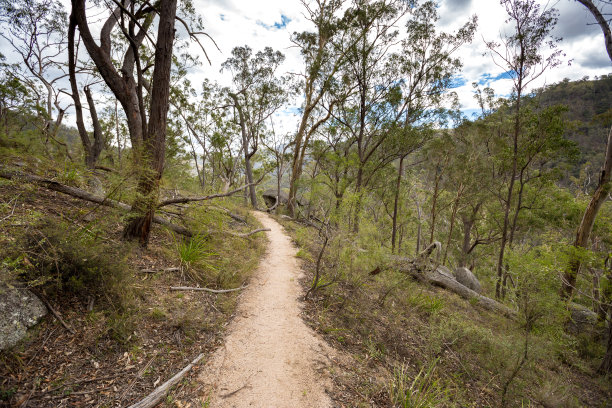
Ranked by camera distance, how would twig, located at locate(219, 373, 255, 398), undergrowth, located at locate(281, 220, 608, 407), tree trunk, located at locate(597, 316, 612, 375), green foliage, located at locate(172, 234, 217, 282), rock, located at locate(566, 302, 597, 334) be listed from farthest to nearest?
rock, located at locate(566, 302, 597, 334), tree trunk, located at locate(597, 316, 612, 375), green foliage, located at locate(172, 234, 217, 282), undergrowth, located at locate(281, 220, 608, 407), twig, located at locate(219, 373, 255, 398)

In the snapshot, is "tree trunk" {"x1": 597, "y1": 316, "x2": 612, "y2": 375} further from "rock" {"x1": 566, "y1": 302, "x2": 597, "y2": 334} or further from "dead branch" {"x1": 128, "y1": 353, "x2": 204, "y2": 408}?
"dead branch" {"x1": 128, "y1": 353, "x2": 204, "y2": 408}

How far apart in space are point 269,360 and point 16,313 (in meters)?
2.49

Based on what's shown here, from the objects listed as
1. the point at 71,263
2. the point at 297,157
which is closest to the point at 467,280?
the point at 297,157

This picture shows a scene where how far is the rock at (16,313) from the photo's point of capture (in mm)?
2062

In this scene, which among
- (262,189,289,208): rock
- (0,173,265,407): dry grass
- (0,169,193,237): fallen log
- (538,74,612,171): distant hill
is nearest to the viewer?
(0,173,265,407): dry grass

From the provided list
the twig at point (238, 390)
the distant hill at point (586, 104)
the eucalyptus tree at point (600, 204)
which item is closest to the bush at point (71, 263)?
the twig at point (238, 390)

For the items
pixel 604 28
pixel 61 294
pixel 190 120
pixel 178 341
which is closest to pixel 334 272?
pixel 178 341

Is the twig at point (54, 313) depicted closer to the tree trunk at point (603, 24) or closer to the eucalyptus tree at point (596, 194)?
the eucalyptus tree at point (596, 194)

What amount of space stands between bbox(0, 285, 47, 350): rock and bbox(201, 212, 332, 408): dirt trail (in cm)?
167

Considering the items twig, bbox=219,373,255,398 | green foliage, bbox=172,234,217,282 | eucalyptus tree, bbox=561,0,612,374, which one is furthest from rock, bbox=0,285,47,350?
eucalyptus tree, bbox=561,0,612,374

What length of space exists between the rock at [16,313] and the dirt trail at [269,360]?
1674 mm

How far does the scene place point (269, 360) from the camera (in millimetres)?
3002

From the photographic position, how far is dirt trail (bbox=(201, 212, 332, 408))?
250 centimetres

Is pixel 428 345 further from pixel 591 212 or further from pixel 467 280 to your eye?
pixel 467 280
